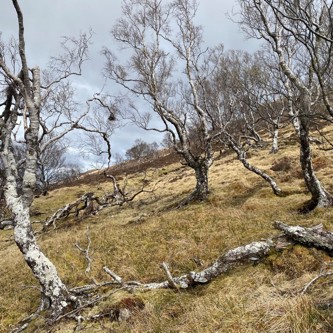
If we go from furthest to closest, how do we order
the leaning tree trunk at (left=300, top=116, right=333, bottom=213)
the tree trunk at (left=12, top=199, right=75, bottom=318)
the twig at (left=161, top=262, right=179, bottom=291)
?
the leaning tree trunk at (left=300, top=116, right=333, bottom=213) → the tree trunk at (left=12, top=199, right=75, bottom=318) → the twig at (left=161, top=262, right=179, bottom=291)

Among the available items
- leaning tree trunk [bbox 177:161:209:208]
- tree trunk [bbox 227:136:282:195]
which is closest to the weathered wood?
tree trunk [bbox 227:136:282:195]

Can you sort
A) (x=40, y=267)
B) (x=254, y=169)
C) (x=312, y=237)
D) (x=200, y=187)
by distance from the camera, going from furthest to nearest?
1. (x=200, y=187)
2. (x=254, y=169)
3. (x=40, y=267)
4. (x=312, y=237)

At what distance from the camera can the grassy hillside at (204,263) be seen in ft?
13.2

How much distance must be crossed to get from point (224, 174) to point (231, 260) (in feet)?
49.2

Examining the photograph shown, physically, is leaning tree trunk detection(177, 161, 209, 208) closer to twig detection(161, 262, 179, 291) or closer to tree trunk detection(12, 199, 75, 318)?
twig detection(161, 262, 179, 291)

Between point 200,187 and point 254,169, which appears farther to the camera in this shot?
point 200,187

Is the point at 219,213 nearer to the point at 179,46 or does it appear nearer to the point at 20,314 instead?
the point at 20,314

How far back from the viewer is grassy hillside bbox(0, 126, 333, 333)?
401 centimetres

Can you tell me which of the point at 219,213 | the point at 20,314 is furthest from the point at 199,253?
the point at 20,314

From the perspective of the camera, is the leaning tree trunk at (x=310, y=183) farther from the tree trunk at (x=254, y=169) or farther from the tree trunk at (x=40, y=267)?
the tree trunk at (x=40, y=267)

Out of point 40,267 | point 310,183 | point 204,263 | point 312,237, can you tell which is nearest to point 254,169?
point 310,183

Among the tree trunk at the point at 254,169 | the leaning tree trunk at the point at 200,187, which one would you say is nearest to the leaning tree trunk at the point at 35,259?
the leaning tree trunk at the point at 200,187

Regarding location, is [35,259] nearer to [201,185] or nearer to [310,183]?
[310,183]

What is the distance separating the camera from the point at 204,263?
24.8ft
